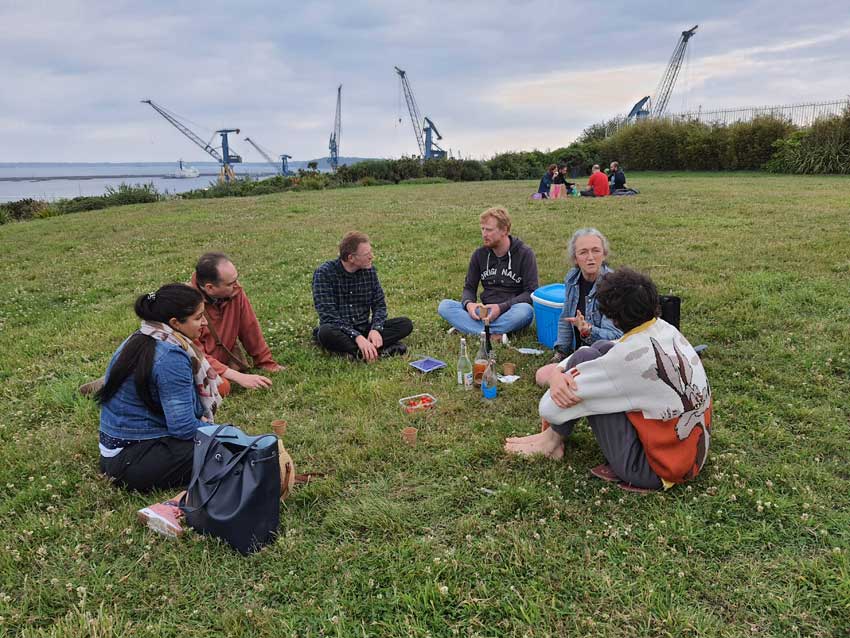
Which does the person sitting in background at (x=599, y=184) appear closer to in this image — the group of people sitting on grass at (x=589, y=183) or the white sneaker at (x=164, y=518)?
the group of people sitting on grass at (x=589, y=183)

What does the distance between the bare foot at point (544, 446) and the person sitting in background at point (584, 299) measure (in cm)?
115

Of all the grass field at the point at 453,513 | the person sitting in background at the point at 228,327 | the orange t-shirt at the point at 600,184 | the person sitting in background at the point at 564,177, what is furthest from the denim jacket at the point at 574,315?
the person sitting in background at the point at 564,177

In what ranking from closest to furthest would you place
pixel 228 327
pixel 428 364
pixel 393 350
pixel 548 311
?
1. pixel 228 327
2. pixel 428 364
3. pixel 548 311
4. pixel 393 350

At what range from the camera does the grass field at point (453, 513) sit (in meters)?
2.71

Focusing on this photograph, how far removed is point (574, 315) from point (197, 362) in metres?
3.44

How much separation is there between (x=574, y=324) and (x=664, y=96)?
7418 centimetres

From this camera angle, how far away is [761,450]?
396 centimetres

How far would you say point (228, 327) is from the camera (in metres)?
5.56

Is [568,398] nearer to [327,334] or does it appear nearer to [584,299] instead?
[584,299]

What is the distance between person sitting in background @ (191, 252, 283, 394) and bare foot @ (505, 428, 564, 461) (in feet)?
8.56

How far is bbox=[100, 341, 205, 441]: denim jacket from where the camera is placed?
3.47 metres

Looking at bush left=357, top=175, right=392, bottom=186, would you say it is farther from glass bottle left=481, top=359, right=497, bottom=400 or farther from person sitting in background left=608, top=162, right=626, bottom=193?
glass bottle left=481, top=359, right=497, bottom=400

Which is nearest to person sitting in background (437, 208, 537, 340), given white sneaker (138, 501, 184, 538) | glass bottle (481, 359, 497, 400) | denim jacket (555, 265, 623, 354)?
denim jacket (555, 265, 623, 354)

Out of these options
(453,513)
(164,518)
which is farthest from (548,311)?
(164,518)
